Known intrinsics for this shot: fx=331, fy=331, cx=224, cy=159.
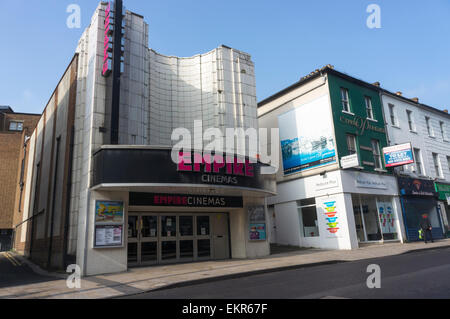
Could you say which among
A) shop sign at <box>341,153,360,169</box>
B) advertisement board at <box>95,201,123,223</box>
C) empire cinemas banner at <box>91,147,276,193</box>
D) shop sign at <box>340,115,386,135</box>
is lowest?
advertisement board at <box>95,201,123,223</box>

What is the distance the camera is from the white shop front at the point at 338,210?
1917 centimetres

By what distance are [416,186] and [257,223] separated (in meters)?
14.2

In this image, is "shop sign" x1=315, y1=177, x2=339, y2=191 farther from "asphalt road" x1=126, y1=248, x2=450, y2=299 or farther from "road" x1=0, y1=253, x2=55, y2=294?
"road" x1=0, y1=253, x2=55, y2=294

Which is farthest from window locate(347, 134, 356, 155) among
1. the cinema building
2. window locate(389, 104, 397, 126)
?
the cinema building

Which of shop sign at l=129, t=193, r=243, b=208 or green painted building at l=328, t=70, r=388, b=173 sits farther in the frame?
green painted building at l=328, t=70, r=388, b=173

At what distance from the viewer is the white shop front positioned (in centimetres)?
1917

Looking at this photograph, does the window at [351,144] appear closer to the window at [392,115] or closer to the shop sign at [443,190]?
the window at [392,115]

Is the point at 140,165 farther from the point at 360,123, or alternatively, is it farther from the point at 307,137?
the point at 360,123

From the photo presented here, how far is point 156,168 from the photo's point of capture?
41.9 feet

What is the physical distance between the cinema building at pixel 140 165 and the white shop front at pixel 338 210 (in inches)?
191

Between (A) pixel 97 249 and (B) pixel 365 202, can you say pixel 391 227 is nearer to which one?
(B) pixel 365 202

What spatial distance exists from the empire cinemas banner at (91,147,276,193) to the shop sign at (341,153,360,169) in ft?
26.6

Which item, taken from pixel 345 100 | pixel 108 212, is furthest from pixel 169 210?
pixel 345 100
